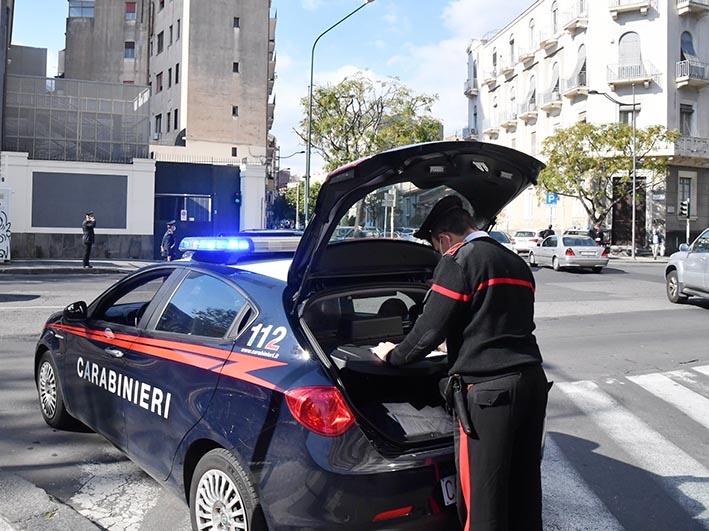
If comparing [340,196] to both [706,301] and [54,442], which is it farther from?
[706,301]

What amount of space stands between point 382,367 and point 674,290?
43.7ft

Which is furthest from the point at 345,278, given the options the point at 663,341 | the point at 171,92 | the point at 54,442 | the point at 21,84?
the point at 171,92

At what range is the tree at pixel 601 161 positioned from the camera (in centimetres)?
3719

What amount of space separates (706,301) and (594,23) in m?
32.2

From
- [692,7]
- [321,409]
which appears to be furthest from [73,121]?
[692,7]

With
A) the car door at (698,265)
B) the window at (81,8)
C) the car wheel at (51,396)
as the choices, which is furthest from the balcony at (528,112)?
the car wheel at (51,396)

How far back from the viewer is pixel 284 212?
306 ft

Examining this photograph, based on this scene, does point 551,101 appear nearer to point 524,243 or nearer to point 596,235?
point 596,235

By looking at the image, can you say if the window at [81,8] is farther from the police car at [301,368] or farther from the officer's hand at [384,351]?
A: the officer's hand at [384,351]

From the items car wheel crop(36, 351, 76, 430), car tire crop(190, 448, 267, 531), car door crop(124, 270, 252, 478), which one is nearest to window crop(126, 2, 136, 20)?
car wheel crop(36, 351, 76, 430)

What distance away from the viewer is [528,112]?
4859 cm

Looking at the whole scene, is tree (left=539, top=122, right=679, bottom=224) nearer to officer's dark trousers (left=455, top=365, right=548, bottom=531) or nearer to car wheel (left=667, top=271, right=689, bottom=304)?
car wheel (left=667, top=271, right=689, bottom=304)

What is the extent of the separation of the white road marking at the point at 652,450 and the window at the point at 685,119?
39.2 m

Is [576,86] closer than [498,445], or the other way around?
[498,445]
